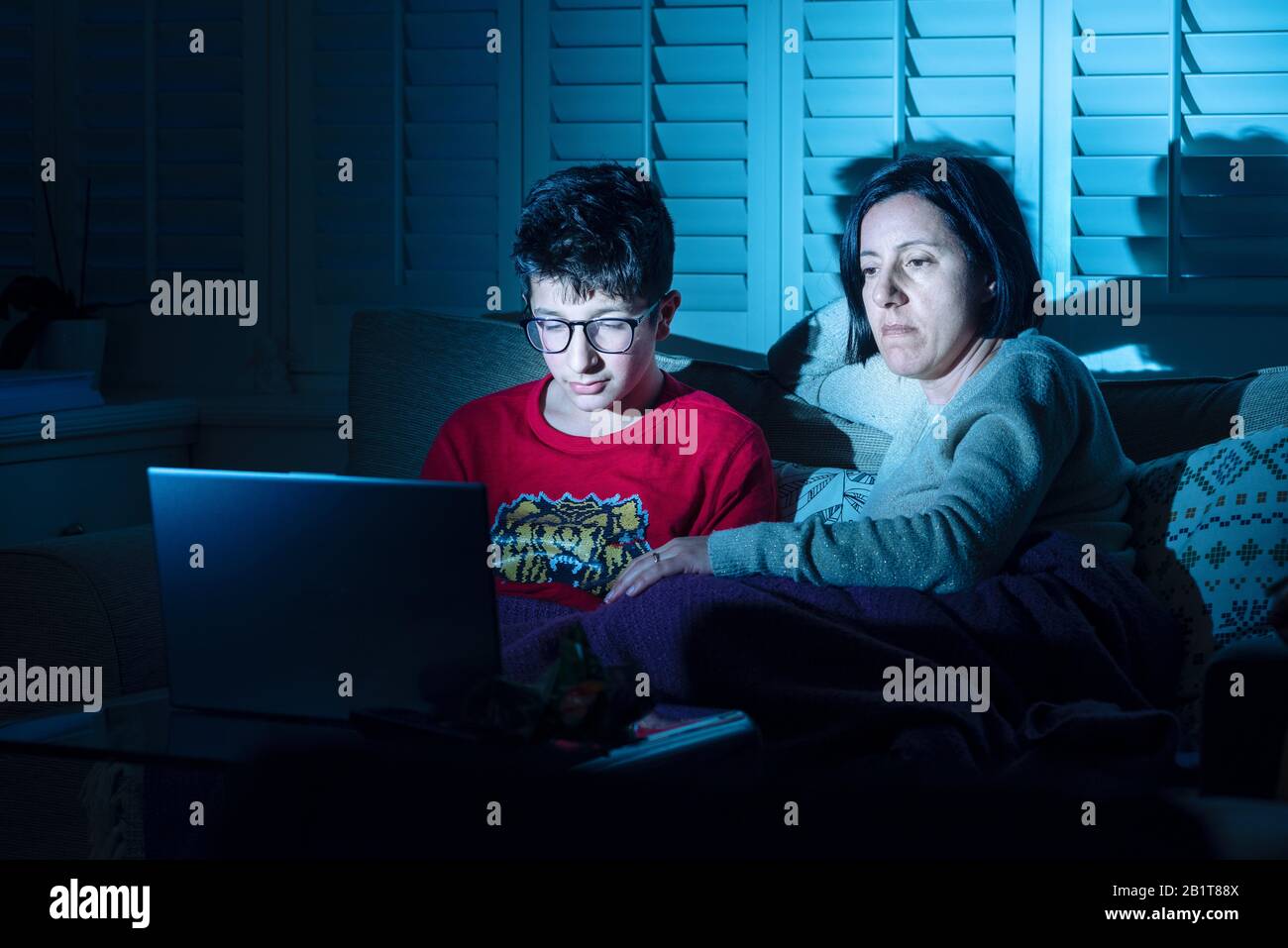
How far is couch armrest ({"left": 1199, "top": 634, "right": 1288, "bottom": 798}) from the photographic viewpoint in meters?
1.19

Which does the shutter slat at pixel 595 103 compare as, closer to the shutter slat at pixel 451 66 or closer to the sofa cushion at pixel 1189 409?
the shutter slat at pixel 451 66

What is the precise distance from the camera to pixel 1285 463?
153 centimetres

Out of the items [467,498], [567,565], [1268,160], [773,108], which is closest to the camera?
[467,498]

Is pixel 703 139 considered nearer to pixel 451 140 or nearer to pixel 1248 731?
pixel 451 140

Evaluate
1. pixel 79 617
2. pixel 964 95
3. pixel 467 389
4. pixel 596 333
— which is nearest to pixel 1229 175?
pixel 964 95

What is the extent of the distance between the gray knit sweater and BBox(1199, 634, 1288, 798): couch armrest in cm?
31

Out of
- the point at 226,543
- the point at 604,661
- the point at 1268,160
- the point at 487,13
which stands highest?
the point at 487,13

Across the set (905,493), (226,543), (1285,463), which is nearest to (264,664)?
(226,543)

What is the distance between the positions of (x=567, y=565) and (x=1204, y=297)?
1150 millimetres

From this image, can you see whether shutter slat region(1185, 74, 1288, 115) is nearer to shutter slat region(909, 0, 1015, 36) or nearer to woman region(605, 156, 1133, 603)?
shutter slat region(909, 0, 1015, 36)

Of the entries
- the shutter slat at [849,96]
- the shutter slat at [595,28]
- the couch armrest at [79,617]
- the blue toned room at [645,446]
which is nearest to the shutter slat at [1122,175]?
the blue toned room at [645,446]

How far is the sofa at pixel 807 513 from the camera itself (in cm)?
120

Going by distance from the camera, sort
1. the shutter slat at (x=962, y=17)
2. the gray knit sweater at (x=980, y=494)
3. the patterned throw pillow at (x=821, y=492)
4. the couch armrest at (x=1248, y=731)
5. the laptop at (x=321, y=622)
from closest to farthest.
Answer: the laptop at (x=321, y=622) < the couch armrest at (x=1248, y=731) < the gray knit sweater at (x=980, y=494) < the patterned throw pillow at (x=821, y=492) < the shutter slat at (x=962, y=17)

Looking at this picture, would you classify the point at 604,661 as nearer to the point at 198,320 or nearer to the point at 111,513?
the point at 111,513
